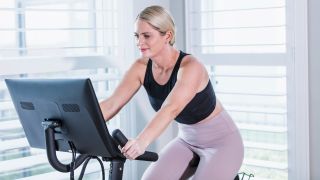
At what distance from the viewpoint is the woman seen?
2369 millimetres

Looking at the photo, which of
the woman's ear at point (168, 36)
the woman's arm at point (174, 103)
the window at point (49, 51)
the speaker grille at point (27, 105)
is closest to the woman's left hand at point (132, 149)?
the woman's arm at point (174, 103)

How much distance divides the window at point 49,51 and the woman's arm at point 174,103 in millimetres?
937

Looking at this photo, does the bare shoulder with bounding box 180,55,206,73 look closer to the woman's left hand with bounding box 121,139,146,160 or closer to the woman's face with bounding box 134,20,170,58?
the woman's face with bounding box 134,20,170,58

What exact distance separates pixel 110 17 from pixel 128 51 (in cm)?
26

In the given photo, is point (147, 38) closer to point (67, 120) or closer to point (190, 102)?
point (190, 102)

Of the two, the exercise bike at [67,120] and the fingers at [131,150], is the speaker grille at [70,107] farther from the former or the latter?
the fingers at [131,150]

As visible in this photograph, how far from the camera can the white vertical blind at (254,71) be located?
3.20 metres

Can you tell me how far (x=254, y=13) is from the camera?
130 inches

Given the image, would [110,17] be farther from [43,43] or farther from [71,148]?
[71,148]

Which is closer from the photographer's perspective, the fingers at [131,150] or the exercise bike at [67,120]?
the exercise bike at [67,120]

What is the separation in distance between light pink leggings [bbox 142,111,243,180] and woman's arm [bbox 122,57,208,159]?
0.82ft

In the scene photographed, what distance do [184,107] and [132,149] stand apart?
0.53 metres

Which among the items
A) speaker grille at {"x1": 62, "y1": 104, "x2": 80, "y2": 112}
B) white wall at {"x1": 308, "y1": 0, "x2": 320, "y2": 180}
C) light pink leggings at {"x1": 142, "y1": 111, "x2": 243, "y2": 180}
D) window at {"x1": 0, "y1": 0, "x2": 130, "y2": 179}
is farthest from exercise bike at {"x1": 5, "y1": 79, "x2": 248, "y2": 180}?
white wall at {"x1": 308, "y1": 0, "x2": 320, "y2": 180}

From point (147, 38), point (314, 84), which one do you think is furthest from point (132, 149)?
point (314, 84)
